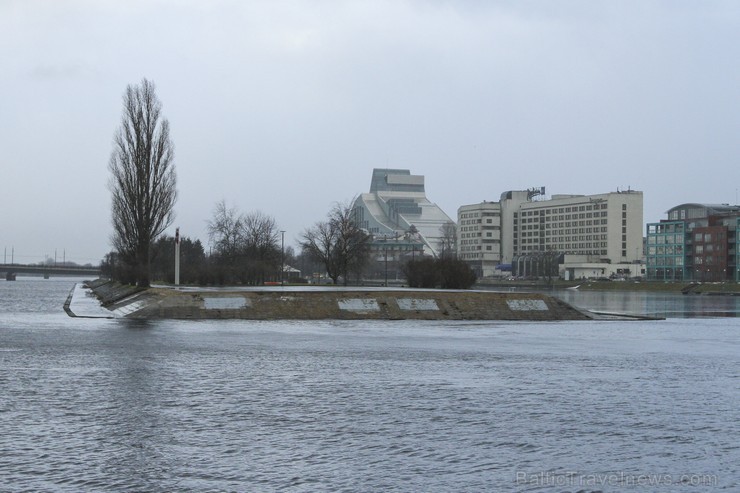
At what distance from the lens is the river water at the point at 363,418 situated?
13.4 m

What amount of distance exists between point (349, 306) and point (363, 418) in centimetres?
3966

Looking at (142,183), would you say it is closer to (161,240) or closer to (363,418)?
(161,240)

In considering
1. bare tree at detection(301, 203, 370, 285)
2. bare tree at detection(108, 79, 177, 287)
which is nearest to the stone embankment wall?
bare tree at detection(108, 79, 177, 287)

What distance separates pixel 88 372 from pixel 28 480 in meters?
12.8

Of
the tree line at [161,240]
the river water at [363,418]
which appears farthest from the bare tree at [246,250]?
the river water at [363,418]

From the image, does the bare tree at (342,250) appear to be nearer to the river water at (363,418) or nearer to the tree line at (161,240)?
the tree line at (161,240)

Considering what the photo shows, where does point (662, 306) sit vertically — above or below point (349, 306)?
below

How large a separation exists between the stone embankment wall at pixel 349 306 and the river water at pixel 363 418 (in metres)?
19.9

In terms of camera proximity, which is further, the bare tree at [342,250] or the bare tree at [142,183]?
the bare tree at [342,250]

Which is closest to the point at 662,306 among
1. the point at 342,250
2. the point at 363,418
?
the point at 342,250

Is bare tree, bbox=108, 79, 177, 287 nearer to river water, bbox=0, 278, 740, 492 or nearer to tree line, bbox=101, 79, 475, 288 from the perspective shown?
tree line, bbox=101, 79, 475, 288

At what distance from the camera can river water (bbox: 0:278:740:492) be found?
528 inches

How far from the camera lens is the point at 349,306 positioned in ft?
190

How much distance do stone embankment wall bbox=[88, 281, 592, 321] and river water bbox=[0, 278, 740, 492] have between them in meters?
19.9
